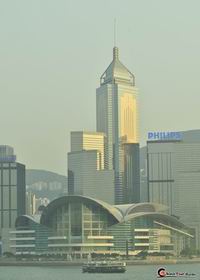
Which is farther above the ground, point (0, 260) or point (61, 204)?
point (61, 204)

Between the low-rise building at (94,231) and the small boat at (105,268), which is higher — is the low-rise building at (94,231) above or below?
above

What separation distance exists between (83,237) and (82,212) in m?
5.50

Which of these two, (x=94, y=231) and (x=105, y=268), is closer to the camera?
(x=105, y=268)

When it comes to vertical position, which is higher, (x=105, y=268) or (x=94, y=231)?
(x=94, y=231)


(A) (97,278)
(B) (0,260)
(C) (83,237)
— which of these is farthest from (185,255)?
(A) (97,278)

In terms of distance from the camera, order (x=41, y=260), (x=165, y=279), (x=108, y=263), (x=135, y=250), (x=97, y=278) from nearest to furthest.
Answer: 1. (x=165, y=279)
2. (x=97, y=278)
3. (x=108, y=263)
4. (x=41, y=260)
5. (x=135, y=250)

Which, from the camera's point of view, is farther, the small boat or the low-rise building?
the low-rise building

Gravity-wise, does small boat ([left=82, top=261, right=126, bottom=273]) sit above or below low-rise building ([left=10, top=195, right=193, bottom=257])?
below

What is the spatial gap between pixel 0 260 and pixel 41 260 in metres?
13.6

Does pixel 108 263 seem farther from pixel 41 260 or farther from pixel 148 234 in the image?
pixel 148 234

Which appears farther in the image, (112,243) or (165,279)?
(112,243)

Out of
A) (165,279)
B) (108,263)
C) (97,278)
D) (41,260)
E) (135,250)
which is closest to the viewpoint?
(165,279)

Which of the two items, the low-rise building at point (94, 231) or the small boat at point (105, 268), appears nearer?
the small boat at point (105, 268)

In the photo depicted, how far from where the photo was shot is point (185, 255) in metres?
198
